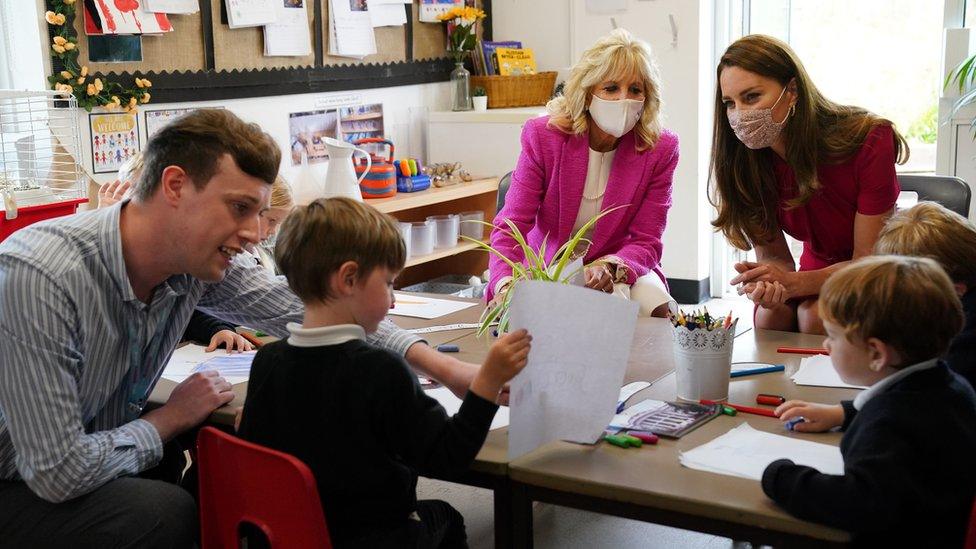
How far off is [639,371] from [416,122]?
304 centimetres

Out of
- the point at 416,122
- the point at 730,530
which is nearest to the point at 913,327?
the point at 730,530

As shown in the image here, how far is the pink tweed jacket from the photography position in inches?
116

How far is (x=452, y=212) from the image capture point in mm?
4707

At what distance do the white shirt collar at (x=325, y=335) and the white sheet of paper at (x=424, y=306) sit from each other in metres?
0.87

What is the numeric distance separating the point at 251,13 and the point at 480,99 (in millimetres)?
1287

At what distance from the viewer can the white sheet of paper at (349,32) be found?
4.25 m

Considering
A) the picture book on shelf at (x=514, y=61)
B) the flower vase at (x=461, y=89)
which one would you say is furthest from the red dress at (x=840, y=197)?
the picture book on shelf at (x=514, y=61)

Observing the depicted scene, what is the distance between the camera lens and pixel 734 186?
2.67 m

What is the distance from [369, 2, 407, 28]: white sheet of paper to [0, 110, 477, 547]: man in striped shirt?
111 inches

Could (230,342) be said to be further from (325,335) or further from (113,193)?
(325,335)

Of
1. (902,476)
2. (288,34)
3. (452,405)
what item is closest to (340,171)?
(288,34)

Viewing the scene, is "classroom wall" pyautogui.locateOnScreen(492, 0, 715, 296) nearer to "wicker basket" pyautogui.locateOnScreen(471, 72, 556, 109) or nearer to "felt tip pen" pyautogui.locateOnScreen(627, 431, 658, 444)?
"wicker basket" pyautogui.locateOnScreen(471, 72, 556, 109)

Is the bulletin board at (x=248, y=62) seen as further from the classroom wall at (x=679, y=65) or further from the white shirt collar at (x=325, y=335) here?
the white shirt collar at (x=325, y=335)

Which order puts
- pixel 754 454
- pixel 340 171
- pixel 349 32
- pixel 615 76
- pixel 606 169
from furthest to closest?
pixel 349 32
pixel 340 171
pixel 606 169
pixel 615 76
pixel 754 454
